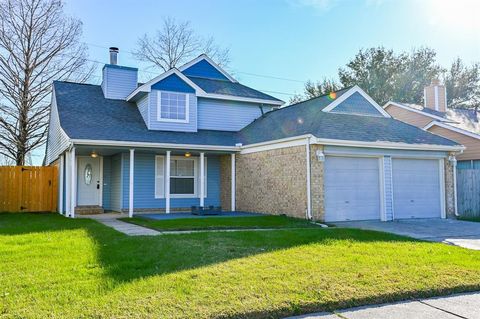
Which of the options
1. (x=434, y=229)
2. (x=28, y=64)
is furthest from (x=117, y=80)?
(x=434, y=229)

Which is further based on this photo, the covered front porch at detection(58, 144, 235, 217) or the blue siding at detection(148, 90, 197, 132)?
the blue siding at detection(148, 90, 197, 132)

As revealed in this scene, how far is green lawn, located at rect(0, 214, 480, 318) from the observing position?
432 cm

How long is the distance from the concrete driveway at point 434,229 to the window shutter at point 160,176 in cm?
694

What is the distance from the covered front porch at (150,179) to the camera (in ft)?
49.3

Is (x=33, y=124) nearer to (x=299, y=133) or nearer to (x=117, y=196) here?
(x=117, y=196)

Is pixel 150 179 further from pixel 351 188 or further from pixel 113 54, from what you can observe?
pixel 351 188

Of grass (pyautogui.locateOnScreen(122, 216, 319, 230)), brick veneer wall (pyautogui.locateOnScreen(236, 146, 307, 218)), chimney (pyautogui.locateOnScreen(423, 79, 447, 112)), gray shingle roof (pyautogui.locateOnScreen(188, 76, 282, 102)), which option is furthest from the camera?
chimney (pyautogui.locateOnScreen(423, 79, 447, 112))

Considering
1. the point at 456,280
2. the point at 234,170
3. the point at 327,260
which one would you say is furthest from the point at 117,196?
the point at 456,280

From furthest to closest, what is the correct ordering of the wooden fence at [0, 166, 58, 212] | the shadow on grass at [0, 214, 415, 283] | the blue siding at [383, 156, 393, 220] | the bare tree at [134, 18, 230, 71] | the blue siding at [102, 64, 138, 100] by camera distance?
the bare tree at [134, 18, 230, 71] → the blue siding at [102, 64, 138, 100] → the wooden fence at [0, 166, 58, 212] → the blue siding at [383, 156, 393, 220] → the shadow on grass at [0, 214, 415, 283]

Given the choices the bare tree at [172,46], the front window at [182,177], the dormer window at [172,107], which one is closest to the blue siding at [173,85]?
the dormer window at [172,107]

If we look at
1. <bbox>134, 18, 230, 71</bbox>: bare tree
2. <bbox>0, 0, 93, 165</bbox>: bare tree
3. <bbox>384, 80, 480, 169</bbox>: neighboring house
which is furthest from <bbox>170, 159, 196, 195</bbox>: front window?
<bbox>134, 18, 230, 71</bbox>: bare tree

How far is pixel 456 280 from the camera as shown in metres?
5.57

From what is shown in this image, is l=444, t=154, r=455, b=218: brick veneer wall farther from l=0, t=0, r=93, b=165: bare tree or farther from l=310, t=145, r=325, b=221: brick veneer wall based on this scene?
l=0, t=0, r=93, b=165: bare tree

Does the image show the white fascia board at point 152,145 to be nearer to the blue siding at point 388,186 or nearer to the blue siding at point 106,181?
the blue siding at point 106,181
